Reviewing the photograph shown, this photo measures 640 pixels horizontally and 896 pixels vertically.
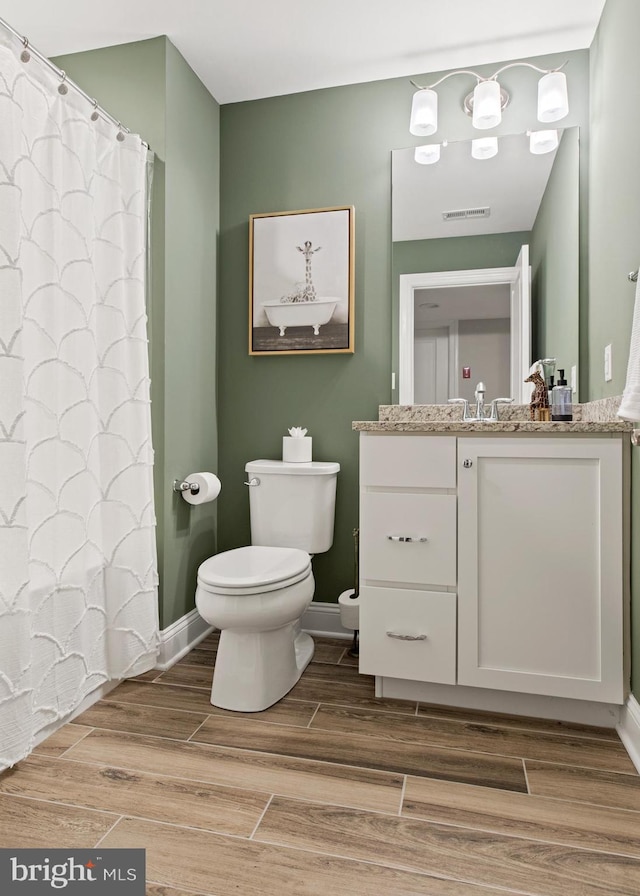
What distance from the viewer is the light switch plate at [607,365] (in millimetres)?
1790

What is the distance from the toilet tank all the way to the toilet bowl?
0.30m

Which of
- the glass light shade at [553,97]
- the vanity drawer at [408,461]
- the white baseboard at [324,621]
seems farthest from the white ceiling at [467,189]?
the white baseboard at [324,621]

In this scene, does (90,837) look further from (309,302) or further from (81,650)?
(309,302)

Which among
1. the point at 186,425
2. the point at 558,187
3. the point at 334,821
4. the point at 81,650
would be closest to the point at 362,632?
the point at 334,821

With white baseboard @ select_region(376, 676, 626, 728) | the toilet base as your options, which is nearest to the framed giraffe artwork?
the toilet base

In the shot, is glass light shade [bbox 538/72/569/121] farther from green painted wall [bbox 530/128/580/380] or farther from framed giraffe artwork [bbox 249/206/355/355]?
framed giraffe artwork [bbox 249/206/355/355]

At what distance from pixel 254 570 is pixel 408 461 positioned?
2.07ft

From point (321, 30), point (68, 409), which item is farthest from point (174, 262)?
point (321, 30)

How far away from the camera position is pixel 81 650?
172cm

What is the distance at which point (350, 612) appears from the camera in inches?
88.8

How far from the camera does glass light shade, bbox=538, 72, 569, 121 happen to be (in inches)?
83.4

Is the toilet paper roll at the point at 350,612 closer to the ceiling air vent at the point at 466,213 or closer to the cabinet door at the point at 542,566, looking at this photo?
the cabinet door at the point at 542,566

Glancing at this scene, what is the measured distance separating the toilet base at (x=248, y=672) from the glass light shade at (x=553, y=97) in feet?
7.18

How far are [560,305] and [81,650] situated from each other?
2.08 m
